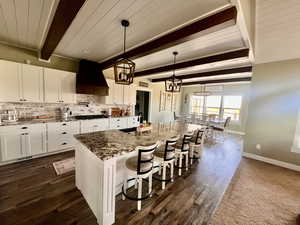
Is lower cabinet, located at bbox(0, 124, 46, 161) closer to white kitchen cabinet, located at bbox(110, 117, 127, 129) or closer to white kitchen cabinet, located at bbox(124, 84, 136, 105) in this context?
white kitchen cabinet, located at bbox(110, 117, 127, 129)

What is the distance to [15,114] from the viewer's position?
316 centimetres

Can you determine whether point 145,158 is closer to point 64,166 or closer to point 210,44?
point 64,166

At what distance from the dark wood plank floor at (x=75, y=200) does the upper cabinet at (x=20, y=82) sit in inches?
61.2

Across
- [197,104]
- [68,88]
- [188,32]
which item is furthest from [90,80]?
[197,104]

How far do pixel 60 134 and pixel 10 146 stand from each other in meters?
0.93

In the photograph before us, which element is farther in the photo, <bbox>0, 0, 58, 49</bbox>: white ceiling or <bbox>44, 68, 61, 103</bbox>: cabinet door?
<bbox>44, 68, 61, 103</bbox>: cabinet door

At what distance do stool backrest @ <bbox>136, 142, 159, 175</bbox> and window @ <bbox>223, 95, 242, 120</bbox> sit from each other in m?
7.37

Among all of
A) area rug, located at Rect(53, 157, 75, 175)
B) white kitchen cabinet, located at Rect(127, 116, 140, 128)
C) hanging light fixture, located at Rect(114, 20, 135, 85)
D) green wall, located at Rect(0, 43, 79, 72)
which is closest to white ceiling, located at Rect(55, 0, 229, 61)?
hanging light fixture, located at Rect(114, 20, 135, 85)

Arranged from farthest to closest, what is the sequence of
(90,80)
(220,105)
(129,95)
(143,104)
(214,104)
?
(214,104) < (220,105) < (143,104) < (129,95) < (90,80)

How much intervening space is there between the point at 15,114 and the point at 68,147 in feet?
4.73

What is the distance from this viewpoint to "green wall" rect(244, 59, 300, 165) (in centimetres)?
334

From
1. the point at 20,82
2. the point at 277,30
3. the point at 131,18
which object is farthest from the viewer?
the point at 20,82

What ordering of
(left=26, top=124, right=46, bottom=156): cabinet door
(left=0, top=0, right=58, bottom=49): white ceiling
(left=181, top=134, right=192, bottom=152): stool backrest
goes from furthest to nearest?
(left=26, top=124, right=46, bottom=156): cabinet door < (left=181, top=134, right=192, bottom=152): stool backrest < (left=0, top=0, right=58, bottom=49): white ceiling

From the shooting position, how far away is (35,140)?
123 inches
